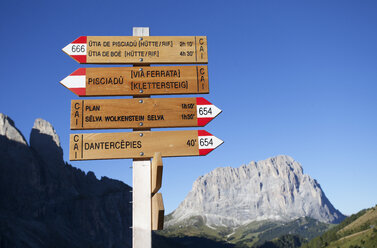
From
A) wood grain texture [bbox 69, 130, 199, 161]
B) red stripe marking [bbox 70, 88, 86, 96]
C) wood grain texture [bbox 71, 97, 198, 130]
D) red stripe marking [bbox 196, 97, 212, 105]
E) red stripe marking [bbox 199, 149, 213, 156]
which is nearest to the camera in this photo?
wood grain texture [bbox 69, 130, 199, 161]

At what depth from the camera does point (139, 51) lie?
952cm

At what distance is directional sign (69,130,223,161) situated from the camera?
877 cm

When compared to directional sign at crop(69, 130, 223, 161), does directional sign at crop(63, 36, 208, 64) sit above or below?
above

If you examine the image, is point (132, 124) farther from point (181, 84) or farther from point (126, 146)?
point (181, 84)

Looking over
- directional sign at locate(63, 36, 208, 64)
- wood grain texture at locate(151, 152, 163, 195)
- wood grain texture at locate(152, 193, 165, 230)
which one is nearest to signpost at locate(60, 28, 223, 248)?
directional sign at locate(63, 36, 208, 64)

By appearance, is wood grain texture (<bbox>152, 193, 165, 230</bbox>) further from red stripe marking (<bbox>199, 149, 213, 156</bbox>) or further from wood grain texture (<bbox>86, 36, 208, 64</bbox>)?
wood grain texture (<bbox>86, 36, 208, 64</bbox>)

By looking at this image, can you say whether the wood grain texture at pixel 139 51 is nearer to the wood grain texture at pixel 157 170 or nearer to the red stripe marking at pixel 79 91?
the red stripe marking at pixel 79 91

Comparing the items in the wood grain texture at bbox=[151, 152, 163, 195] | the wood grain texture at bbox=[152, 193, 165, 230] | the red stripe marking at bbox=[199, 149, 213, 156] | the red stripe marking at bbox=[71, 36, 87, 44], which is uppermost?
the red stripe marking at bbox=[71, 36, 87, 44]

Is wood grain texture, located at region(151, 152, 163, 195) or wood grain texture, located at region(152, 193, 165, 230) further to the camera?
wood grain texture, located at region(152, 193, 165, 230)

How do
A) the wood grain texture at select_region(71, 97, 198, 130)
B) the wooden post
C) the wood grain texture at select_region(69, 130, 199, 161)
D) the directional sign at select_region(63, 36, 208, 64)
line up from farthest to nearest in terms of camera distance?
the directional sign at select_region(63, 36, 208, 64), the wood grain texture at select_region(71, 97, 198, 130), the wood grain texture at select_region(69, 130, 199, 161), the wooden post

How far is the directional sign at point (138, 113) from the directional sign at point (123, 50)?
3.76 ft

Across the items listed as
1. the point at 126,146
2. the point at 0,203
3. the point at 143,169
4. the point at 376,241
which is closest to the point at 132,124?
the point at 126,146

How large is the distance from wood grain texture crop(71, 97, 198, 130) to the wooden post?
40.4 inches

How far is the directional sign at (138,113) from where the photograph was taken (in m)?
8.96
